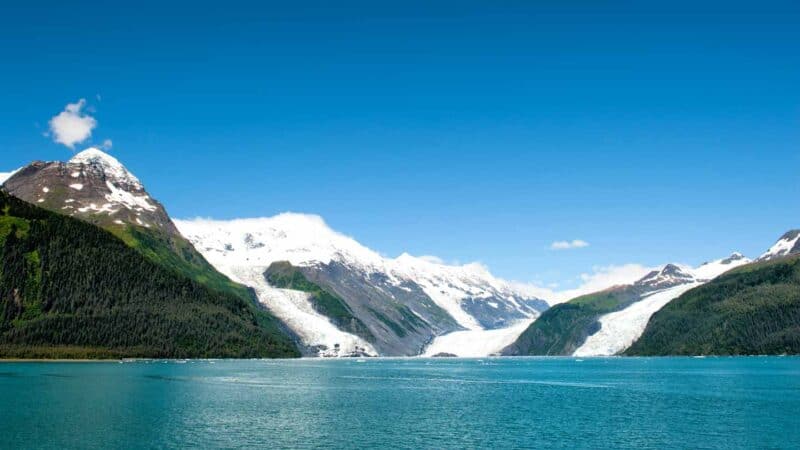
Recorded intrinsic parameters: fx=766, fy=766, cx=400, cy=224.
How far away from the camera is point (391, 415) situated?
10712cm

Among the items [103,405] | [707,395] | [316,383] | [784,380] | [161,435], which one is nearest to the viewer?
[161,435]

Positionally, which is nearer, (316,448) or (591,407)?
(316,448)

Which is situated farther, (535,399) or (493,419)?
(535,399)

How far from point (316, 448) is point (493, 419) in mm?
32624

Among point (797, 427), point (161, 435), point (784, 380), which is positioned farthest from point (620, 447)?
point (784, 380)

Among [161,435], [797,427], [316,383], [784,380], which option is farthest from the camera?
[316,383]

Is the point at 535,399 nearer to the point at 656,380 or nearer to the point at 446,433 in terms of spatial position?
the point at 446,433

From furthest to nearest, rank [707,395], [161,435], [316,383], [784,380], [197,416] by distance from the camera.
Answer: [316,383]
[784,380]
[707,395]
[197,416]
[161,435]

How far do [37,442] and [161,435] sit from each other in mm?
12486

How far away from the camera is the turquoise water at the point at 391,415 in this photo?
82.6 meters

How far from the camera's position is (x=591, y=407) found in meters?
119

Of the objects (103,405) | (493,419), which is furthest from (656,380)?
(103,405)

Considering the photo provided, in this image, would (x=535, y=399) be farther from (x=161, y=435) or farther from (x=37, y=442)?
(x=37, y=442)

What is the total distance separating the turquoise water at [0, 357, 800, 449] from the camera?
271 ft
